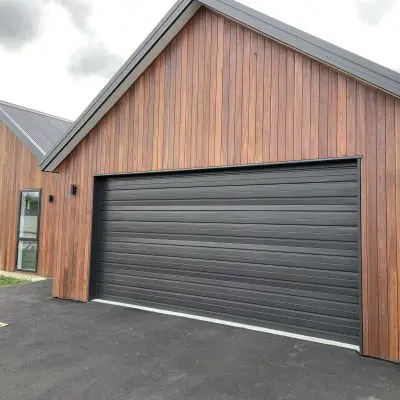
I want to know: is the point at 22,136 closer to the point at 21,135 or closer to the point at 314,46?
the point at 21,135

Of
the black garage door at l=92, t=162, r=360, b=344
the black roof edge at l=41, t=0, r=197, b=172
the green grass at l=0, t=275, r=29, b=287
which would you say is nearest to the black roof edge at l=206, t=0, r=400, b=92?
the black roof edge at l=41, t=0, r=197, b=172

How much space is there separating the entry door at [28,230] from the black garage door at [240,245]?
12.5 ft

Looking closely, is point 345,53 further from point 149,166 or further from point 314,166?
point 149,166

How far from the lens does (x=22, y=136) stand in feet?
33.4

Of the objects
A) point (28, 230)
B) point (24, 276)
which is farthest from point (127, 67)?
point (24, 276)

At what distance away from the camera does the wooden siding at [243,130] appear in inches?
172

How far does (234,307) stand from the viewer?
563cm

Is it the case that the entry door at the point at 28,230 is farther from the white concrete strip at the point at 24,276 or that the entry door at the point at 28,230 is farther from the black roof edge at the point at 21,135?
the black roof edge at the point at 21,135

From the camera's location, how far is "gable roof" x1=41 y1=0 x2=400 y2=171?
14.0 ft

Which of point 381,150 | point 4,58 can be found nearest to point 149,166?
point 381,150

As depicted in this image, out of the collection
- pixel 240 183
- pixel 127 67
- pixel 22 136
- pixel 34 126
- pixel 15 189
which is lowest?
pixel 240 183

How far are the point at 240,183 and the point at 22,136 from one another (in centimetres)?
743

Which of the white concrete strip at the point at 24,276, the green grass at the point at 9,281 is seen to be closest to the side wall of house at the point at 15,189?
the white concrete strip at the point at 24,276

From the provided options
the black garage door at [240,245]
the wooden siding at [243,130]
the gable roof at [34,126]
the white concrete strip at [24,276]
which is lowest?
the white concrete strip at [24,276]
